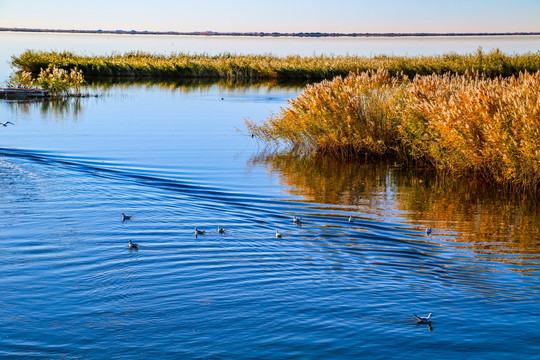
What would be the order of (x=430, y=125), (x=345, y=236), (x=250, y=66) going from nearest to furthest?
(x=345, y=236) → (x=430, y=125) → (x=250, y=66)

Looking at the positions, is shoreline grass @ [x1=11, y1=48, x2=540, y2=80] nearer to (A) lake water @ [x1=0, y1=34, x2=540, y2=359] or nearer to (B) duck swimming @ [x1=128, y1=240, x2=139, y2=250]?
(A) lake water @ [x1=0, y1=34, x2=540, y2=359]

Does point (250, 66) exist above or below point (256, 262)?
above

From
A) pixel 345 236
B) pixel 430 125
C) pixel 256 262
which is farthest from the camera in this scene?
pixel 430 125

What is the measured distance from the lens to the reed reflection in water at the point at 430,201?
1306cm

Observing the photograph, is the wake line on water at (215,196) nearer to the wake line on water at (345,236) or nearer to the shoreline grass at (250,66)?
the wake line on water at (345,236)

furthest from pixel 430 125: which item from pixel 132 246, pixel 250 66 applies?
pixel 250 66

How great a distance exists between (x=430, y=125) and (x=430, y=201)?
292cm

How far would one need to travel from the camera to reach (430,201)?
1686 cm

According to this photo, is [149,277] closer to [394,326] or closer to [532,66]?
[394,326]

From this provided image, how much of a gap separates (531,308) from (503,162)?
8.43 metres

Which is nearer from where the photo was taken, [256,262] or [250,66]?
[256,262]

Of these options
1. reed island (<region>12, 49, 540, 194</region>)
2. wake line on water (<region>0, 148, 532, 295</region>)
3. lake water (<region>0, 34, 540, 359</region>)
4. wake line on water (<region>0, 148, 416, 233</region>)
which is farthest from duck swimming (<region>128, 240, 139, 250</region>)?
reed island (<region>12, 49, 540, 194</region>)

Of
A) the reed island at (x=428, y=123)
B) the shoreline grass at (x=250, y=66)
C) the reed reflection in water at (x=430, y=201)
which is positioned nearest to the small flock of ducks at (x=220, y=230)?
the reed reflection in water at (x=430, y=201)

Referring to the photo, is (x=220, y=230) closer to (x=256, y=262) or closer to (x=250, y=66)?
(x=256, y=262)
